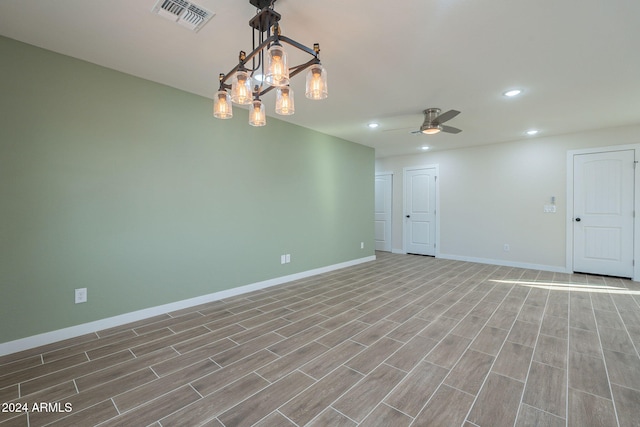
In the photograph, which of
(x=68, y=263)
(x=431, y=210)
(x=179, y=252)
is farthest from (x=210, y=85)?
(x=431, y=210)

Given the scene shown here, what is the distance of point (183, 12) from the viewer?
6.28 ft

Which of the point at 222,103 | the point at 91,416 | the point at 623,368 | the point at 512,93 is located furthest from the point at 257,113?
the point at 623,368

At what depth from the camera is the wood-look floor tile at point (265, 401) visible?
5.00 ft

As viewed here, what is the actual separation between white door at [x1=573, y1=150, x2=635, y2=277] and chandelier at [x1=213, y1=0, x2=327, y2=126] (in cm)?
559

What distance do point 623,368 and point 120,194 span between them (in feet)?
14.8

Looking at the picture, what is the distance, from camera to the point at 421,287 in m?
4.07

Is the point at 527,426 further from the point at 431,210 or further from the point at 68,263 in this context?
the point at 431,210

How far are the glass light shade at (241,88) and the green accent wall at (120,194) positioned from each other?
1.72 metres

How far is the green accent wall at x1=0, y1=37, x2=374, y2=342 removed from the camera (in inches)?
90.0

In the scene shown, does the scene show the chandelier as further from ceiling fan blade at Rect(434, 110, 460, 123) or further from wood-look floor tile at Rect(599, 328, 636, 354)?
wood-look floor tile at Rect(599, 328, 636, 354)

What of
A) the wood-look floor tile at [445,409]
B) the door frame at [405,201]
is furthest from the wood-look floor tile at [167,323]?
the door frame at [405,201]

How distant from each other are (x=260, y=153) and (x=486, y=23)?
2.91 metres

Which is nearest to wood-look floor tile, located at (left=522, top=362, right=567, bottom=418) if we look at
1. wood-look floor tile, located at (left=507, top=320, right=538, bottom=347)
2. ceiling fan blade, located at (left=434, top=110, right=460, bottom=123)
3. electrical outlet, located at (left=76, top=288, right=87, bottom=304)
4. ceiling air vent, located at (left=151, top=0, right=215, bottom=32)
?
wood-look floor tile, located at (left=507, top=320, right=538, bottom=347)

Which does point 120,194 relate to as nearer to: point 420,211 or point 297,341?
point 297,341
